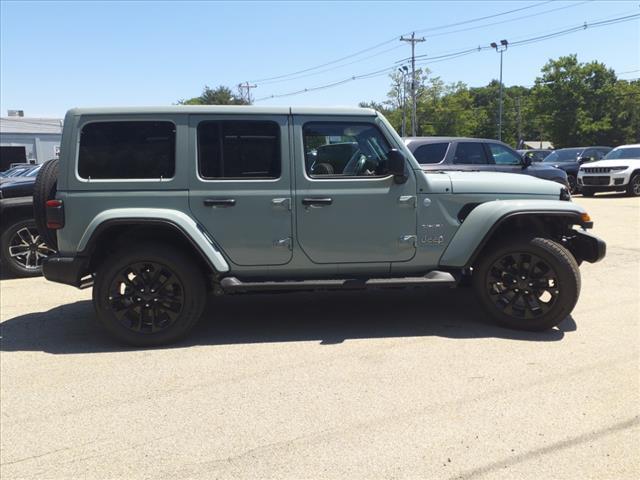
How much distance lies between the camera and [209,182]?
4430mm

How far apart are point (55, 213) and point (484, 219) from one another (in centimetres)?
355

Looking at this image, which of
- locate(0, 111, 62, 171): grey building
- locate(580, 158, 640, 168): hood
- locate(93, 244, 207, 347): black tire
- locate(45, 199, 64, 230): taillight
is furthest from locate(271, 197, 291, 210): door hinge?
locate(0, 111, 62, 171): grey building

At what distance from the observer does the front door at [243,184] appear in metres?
4.43

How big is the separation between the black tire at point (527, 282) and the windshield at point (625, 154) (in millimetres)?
15869

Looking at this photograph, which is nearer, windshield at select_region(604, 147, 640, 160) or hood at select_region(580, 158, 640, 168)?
hood at select_region(580, 158, 640, 168)

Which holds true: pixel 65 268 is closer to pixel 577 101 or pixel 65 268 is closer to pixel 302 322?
pixel 302 322

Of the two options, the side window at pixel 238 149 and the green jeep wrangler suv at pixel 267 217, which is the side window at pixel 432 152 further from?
the side window at pixel 238 149

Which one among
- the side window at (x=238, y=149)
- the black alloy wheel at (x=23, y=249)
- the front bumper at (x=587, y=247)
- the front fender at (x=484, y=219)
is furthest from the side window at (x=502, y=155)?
the black alloy wheel at (x=23, y=249)

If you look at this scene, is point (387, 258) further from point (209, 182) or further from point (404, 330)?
point (209, 182)

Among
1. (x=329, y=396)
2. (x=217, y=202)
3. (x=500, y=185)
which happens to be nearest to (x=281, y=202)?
(x=217, y=202)

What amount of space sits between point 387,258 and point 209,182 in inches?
65.1

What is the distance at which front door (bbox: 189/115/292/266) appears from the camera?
4.43 m

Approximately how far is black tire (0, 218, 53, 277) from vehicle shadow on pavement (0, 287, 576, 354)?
1842 millimetres

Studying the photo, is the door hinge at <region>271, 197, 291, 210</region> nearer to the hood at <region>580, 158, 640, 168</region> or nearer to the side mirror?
the side mirror
